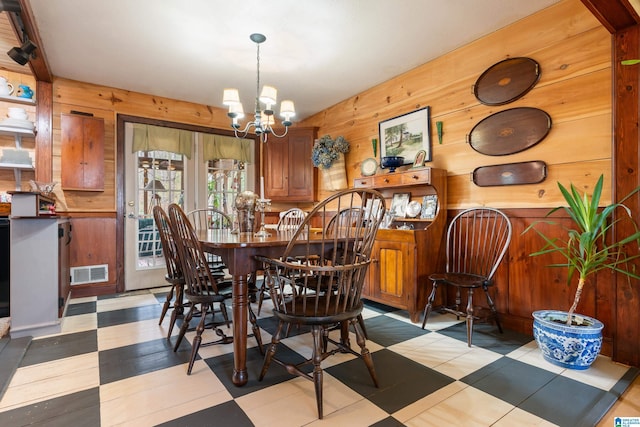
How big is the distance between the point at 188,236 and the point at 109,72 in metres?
2.78

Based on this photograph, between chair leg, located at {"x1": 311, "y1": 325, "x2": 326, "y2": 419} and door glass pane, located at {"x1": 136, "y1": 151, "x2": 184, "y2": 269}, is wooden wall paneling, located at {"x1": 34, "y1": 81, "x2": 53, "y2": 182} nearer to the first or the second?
door glass pane, located at {"x1": 136, "y1": 151, "x2": 184, "y2": 269}

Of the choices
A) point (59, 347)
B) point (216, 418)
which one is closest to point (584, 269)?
point (216, 418)

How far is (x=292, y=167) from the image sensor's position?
4.65m

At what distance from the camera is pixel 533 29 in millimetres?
2451

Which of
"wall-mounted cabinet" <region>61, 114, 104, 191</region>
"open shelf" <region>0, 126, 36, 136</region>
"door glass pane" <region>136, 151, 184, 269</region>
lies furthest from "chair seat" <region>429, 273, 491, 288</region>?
"open shelf" <region>0, 126, 36, 136</region>

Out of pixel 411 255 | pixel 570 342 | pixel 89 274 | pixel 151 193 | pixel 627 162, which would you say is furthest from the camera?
pixel 151 193

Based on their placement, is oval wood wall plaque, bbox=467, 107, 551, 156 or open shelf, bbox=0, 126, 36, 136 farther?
open shelf, bbox=0, 126, 36, 136

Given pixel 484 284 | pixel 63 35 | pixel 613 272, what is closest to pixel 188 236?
pixel 484 284

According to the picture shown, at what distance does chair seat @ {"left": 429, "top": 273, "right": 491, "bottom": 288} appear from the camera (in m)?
2.28

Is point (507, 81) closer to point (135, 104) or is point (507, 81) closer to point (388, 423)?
point (388, 423)

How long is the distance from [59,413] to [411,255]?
239 cm

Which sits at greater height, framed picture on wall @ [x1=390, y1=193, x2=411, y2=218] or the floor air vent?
framed picture on wall @ [x1=390, y1=193, x2=411, y2=218]

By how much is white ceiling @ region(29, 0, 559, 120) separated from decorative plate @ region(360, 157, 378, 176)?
90 centimetres

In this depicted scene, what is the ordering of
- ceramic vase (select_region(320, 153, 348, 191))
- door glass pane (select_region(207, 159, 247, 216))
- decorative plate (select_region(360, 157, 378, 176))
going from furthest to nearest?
door glass pane (select_region(207, 159, 247, 216))
ceramic vase (select_region(320, 153, 348, 191))
decorative plate (select_region(360, 157, 378, 176))
